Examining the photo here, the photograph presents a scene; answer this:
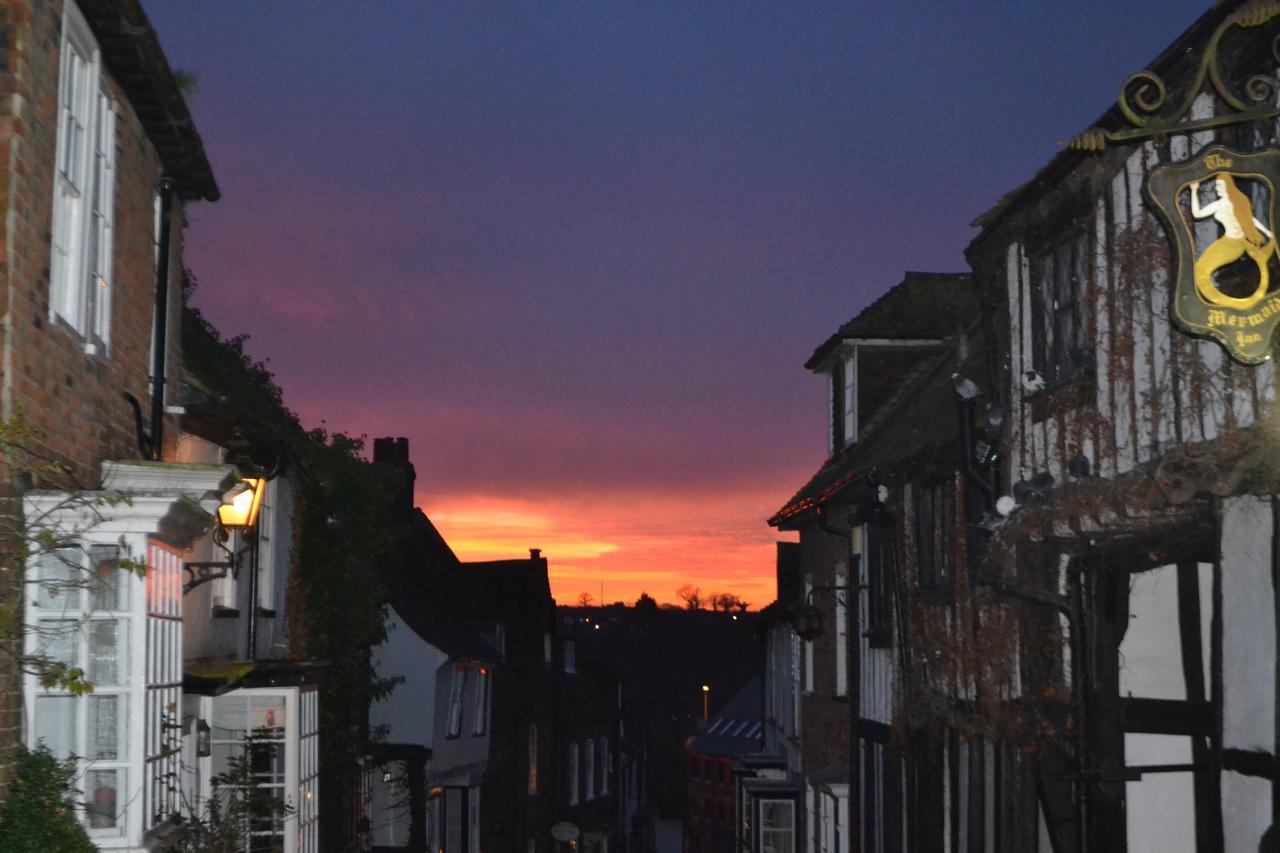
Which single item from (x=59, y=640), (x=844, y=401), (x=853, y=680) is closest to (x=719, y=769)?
(x=844, y=401)

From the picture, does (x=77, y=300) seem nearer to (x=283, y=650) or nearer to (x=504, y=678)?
(x=283, y=650)

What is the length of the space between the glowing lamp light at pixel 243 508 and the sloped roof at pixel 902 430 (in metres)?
6.32

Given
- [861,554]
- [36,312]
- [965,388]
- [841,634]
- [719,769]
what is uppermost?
[965,388]

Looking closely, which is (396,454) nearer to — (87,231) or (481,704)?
(481,704)

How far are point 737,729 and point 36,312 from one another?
152ft

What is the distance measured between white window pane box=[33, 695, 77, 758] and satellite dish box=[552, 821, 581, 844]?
31.5 meters

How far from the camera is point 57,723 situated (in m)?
7.86

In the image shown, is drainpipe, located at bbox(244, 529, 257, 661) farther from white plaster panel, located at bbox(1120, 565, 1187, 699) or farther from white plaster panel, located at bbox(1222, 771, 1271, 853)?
white plaster panel, located at bbox(1222, 771, 1271, 853)

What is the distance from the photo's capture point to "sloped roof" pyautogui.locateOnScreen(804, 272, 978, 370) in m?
19.8

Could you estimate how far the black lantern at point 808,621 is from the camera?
1881 centimetres

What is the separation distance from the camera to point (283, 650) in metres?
17.4

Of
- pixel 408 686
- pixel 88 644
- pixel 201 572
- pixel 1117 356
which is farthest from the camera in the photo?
pixel 408 686

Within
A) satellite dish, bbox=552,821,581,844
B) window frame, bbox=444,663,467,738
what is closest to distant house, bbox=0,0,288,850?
window frame, bbox=444,663,467,738

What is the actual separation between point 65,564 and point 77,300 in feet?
5.09
